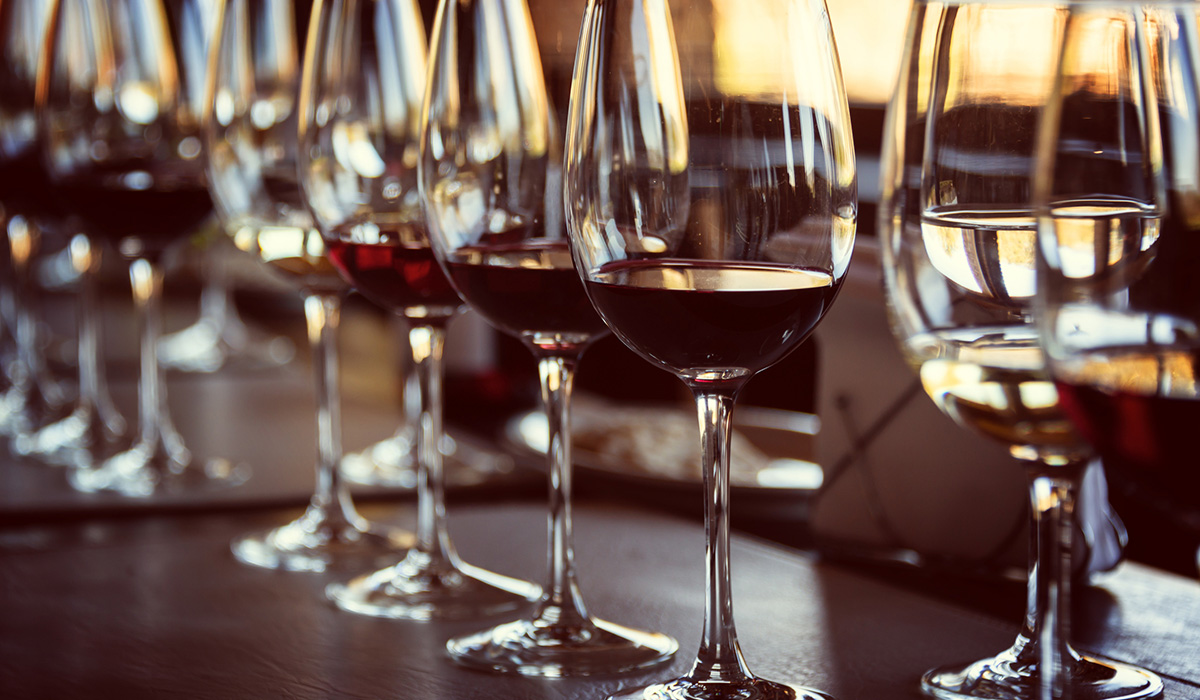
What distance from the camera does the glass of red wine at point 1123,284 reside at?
416 mm

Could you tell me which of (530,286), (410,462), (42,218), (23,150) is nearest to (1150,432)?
(530,286)

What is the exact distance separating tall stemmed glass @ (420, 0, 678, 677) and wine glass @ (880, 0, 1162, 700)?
205 millimetres

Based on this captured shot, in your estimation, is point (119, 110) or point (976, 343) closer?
point (976, 343)

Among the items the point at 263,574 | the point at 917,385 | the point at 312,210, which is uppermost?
the point at 312,210

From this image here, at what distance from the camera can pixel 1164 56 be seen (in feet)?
1.49

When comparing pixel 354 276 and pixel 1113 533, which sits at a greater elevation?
pixel 354 276

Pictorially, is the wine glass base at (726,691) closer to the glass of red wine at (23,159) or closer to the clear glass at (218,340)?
the glass of red wine at (23,159)

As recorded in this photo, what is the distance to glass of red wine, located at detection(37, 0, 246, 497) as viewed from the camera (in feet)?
4.01

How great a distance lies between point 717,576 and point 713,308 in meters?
0.11

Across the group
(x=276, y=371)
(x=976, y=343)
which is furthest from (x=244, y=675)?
(x=276, y=371)

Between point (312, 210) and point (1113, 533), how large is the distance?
0.49 m

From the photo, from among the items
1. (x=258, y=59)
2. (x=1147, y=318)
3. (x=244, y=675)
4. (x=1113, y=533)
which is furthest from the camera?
(x=258, y=59)

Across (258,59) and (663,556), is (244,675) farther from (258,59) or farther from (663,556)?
(258,59)

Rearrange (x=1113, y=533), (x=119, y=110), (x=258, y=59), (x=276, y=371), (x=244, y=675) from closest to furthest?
(x=244, y=675) → (x=1113, y=533) → (x=258, y=59) → (x=119, y=110) → (x=276, y=371)
